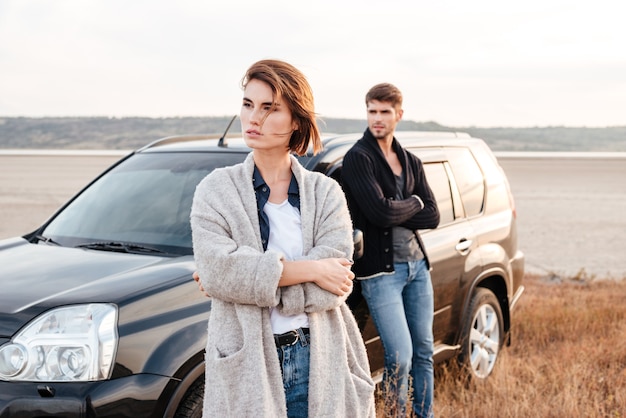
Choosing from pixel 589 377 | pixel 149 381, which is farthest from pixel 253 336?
pixel 589 377

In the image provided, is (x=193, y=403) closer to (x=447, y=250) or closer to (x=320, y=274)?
(x=320, y=274)

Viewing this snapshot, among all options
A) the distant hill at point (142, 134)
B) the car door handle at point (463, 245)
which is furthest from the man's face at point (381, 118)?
the distant hill at point (142, 134)

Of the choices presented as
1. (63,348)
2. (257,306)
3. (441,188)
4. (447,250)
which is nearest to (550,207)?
(441,188)

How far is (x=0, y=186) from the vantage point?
96.3ft

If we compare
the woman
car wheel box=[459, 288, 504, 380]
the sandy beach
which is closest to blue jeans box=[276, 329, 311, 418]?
the woman

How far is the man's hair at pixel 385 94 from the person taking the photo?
4.32m

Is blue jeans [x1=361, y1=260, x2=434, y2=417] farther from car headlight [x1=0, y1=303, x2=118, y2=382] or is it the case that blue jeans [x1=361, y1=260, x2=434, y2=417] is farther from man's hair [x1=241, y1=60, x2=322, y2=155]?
man's hair [x1=241, y1=60, x2=322, y2=155]

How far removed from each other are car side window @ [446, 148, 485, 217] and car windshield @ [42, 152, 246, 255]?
1.82m

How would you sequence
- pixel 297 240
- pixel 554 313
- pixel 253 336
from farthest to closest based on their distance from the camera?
pixel 554 313 < pixel 297 240 < pixel 253 336

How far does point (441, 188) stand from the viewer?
5184 mm

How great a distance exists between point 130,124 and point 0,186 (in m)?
57.4

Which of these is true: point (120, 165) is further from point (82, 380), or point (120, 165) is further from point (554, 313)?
point (554, 313)

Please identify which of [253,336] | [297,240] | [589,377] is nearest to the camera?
[253,336]

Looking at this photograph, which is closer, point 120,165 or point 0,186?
point 120,165
